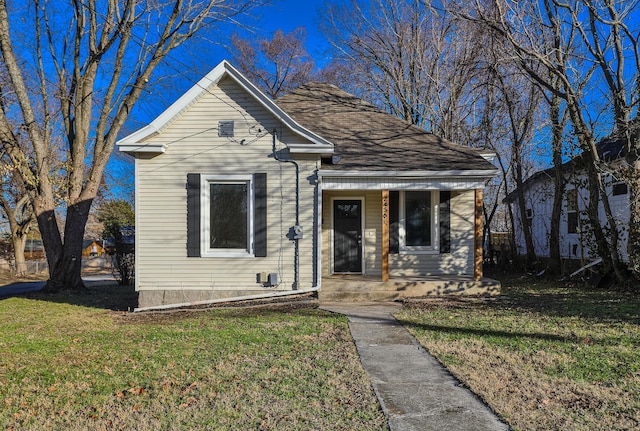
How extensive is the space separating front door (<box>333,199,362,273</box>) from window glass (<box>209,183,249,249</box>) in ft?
8.83

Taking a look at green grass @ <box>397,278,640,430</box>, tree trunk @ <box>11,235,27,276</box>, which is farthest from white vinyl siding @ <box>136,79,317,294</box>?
tree trunk @ <box>11,235,27,276</box>

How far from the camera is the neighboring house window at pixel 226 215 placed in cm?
953

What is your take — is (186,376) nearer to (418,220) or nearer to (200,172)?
(200,172)

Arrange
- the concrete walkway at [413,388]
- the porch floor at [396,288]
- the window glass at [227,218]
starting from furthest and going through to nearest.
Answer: the porch floor at [396,288] → the window glass at [227,218] → the concrete walkway at [413,388]

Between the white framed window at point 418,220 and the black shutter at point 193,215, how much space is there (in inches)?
195

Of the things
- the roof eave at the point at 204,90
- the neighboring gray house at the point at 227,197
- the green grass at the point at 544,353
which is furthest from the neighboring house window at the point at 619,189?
the roof eave at the point at 204,90

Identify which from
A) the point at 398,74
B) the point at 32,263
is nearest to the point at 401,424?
the point at 398,74

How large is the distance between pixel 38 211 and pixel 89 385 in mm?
9399

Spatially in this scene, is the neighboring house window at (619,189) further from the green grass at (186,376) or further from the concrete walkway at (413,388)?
the green grass at (186,376)

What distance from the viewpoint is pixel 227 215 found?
9.70 meters

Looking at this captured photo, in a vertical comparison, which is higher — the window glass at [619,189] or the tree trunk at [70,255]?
the window glass at [619,189]

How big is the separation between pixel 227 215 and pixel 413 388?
6.21m

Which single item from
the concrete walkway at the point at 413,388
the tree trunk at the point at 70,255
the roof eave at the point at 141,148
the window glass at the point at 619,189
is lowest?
the concrete walkway at the point at 413,388

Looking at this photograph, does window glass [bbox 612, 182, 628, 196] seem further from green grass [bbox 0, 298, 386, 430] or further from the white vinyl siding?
green grass [bbox 0, 298, 386, 430]
